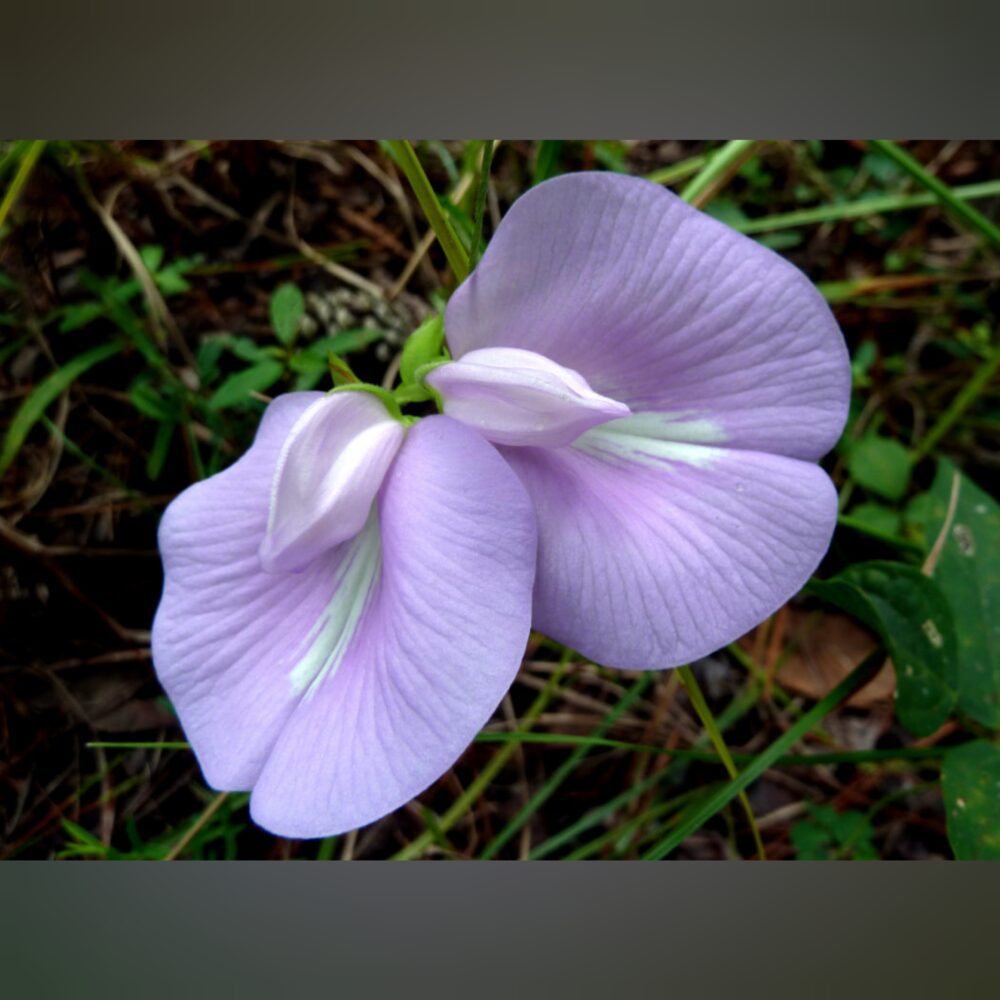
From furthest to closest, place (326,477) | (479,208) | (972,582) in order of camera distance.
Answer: (972,582) < (479,208) < (326,477)

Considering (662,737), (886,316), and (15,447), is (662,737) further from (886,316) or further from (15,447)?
(15,447)

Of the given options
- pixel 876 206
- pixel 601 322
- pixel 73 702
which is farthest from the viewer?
pixel 876 206

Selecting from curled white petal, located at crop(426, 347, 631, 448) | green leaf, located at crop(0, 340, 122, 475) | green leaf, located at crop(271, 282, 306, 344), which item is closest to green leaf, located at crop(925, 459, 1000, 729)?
curled white petal, located at crop(426, 347, 631, 448)

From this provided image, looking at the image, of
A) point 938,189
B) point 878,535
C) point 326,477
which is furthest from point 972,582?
point 326,477

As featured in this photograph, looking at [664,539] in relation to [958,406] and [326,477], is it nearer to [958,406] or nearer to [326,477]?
[326,477]

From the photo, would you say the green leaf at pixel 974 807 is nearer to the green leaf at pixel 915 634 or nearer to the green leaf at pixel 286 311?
the green leaf at pixel 915 634
